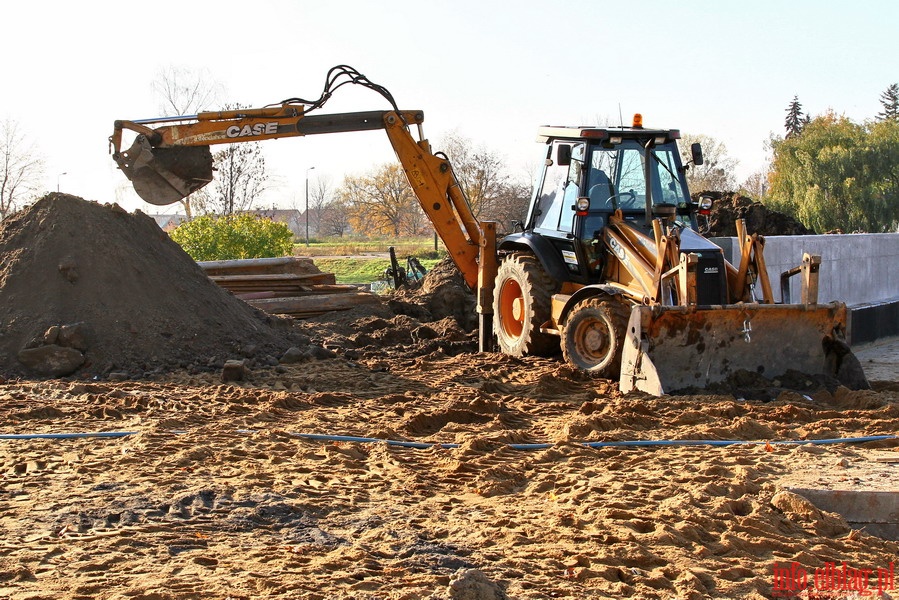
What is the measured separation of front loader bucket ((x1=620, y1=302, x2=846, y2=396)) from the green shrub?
44.1 ft

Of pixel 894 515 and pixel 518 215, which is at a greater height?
pixel 518 215

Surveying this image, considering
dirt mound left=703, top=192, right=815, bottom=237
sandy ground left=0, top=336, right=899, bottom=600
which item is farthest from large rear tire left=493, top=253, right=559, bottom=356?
dirt mound left=703, top=192, right=815, bottom=237

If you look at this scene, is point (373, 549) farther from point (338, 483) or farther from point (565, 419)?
point (565, 419)

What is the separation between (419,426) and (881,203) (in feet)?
127

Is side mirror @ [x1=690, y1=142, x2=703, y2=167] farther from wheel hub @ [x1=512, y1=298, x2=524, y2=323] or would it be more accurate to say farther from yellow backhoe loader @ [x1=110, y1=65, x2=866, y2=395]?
wheel hub @ [x1=512, y1=298, x2=524, y2=323]

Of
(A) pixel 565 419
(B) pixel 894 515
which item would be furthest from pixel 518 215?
(B) pixel 894 515

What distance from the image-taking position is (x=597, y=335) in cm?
997

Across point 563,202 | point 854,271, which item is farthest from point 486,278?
point 854,271

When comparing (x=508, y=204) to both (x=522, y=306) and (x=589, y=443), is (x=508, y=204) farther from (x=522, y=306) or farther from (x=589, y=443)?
(x=589, y=443)

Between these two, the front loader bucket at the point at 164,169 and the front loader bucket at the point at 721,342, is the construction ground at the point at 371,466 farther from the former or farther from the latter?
the front loader bucket at the point at 164,169

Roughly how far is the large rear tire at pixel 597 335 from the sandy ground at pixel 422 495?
369 mm

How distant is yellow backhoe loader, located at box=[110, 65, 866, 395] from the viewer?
356 inches

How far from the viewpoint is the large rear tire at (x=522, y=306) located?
11023mm

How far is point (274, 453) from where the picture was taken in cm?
721
